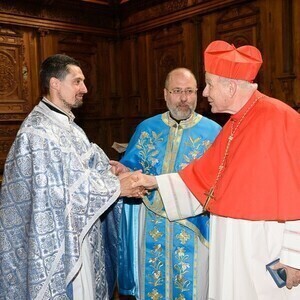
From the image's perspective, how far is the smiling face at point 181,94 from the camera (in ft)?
10.3

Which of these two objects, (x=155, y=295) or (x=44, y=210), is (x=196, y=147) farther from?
(x=44, y=210)

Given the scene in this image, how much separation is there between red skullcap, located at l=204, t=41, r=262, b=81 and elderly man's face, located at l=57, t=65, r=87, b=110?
0.91 meters

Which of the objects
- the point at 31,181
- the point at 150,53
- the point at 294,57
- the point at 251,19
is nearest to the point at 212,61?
the point at 31,181

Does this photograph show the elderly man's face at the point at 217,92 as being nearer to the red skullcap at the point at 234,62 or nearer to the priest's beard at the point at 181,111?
the red skullcap at the point at 234,62

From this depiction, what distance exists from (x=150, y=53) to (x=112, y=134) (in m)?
1.73

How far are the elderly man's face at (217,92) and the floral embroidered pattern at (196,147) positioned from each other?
93 centimetres

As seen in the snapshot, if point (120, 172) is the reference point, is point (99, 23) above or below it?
above

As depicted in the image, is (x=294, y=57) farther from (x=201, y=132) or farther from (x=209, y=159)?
(x=209, y=159)

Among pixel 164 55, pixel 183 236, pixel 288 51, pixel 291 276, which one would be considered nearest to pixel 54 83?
pixel 183 236

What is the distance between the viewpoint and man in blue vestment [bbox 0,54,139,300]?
230cm

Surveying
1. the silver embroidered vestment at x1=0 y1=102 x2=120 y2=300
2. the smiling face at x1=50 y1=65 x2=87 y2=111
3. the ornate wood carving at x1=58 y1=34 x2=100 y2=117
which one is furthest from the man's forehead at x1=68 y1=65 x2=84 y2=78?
the ornate wood carving at x1=58 y1=34 x2=100 y2=117

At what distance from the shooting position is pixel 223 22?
6.23 m

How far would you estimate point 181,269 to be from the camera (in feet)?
10.1

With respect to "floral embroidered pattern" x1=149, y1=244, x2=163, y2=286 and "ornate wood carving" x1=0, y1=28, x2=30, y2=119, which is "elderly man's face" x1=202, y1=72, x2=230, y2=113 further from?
"ornate wood carving" x1=0, y1=28, x2=30, y2=119
